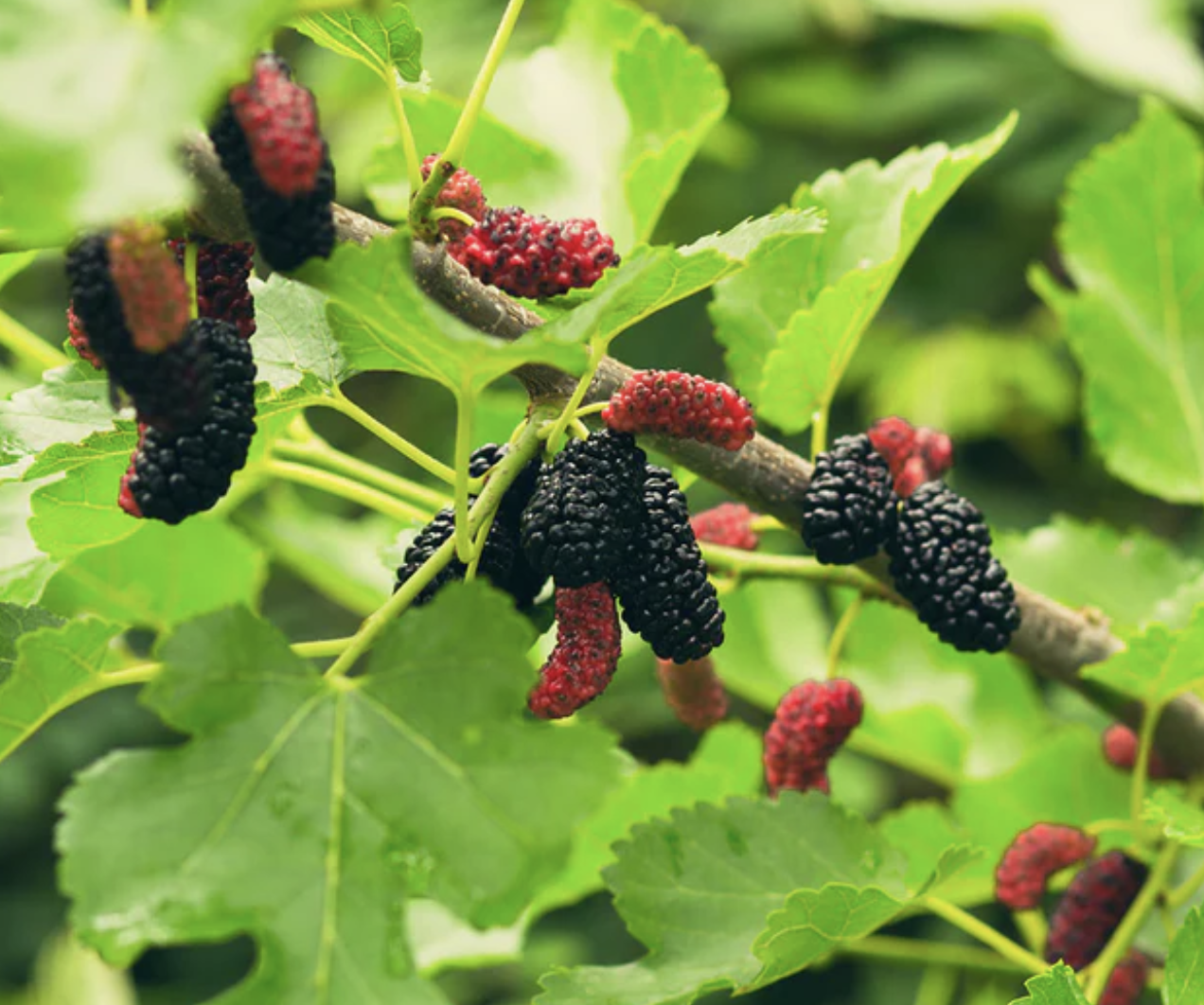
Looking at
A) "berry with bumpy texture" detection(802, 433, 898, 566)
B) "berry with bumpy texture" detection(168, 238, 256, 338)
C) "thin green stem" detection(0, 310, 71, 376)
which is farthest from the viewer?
"thin green stem" detection(0, 310, 71, 376)

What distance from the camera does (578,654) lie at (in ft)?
2.17

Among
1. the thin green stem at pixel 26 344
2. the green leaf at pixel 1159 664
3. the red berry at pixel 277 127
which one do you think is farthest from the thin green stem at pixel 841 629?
the thin green stem at pixel 26 344

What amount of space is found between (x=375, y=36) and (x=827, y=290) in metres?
0.30

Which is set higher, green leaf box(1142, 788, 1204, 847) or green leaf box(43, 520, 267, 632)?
green leaf box(1142, 788, 1204, 847)

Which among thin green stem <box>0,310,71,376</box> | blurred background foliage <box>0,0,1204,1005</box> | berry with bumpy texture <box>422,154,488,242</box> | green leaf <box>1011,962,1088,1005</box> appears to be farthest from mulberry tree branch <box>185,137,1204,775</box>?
blurred background foliage <box>0,0,1204,1005</box>

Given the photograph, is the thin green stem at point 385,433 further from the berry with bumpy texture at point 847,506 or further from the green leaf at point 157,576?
the green leaf at point 157,576

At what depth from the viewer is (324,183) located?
564 millimetres

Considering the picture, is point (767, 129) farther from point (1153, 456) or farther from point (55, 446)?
point (55, 446)

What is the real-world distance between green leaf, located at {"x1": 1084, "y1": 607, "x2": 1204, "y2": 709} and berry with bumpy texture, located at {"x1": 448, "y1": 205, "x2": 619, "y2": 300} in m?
0.39

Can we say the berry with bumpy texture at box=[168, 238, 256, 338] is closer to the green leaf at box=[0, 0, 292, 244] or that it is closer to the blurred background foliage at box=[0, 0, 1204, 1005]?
the green leaf at box=[0, 0, 292, 244]

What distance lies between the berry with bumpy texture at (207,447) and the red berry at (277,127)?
0.09 m

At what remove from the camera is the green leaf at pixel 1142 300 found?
1.12 meters

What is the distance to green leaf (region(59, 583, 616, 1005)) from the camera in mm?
550

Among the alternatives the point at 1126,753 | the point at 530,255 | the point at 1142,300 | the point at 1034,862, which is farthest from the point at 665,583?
the point at 1142,300
